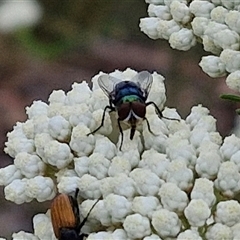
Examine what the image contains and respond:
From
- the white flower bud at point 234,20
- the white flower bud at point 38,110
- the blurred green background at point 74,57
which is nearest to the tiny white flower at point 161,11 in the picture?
the white flower bud at point 234,20

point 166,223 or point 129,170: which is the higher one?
point 129,170

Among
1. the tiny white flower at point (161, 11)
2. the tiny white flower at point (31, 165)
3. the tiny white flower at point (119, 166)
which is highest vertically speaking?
the tiny white flower at point (161, 11)

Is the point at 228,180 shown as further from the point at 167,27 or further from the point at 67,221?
the point at 167,27

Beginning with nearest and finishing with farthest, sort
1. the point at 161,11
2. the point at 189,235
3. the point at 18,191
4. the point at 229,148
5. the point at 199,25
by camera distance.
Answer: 1. the point at 189,235
2. the point at 229,148
3. the point at 18,191
4. the point at 199,25
5. the point at 161,11

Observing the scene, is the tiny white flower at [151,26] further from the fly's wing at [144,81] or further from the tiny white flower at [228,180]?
the tiny white flower at [228,180]

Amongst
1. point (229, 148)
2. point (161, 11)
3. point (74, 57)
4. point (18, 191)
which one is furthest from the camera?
point (74, 57)

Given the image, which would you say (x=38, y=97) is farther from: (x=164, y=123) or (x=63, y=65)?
(x=164, y=123)

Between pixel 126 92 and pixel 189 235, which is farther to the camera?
pixel 126 92

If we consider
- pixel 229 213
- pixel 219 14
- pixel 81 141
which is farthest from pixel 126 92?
pixel 229 213
